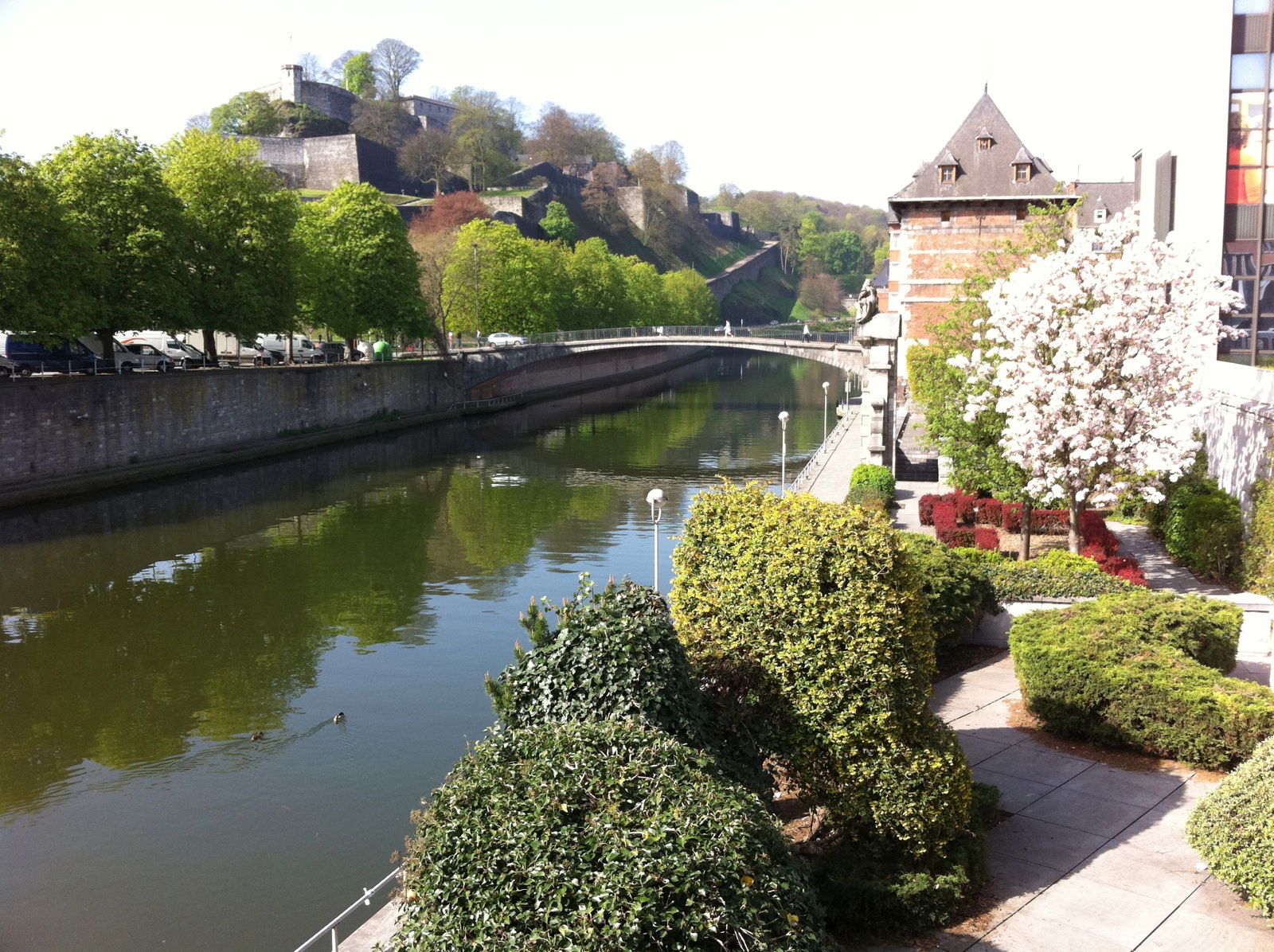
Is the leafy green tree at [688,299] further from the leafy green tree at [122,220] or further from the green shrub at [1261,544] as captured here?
the green shrub at [1261,544]

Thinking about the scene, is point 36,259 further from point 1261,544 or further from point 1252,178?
point 1252,178

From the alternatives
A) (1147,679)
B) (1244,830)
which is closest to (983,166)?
(1147,679)

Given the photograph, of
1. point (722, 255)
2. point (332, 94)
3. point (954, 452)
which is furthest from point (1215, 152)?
point (722, 255)

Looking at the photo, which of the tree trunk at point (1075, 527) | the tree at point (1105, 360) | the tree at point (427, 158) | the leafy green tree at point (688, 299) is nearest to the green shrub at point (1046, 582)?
the tree at point (1105, 360)

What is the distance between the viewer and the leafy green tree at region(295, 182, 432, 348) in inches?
1850

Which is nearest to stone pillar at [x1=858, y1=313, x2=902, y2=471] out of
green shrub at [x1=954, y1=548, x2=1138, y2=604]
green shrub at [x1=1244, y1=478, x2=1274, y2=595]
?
green shrub at [x1=1244, y1=478, x2=1274, y2=595]

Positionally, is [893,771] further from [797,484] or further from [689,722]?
[797,484]

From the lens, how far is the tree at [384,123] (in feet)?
340

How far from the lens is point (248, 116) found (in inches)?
3839

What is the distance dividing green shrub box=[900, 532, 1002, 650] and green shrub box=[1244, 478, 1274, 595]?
4.54 m

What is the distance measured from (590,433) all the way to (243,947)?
4115 centimetres

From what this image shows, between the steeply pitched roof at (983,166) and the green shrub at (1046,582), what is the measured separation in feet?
95.1

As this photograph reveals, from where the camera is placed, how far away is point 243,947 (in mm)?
10523

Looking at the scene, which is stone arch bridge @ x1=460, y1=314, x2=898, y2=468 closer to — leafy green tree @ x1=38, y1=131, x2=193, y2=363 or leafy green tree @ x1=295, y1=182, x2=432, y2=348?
leafy green tree @ x1=295, y1=182, x2=432, y2=348
